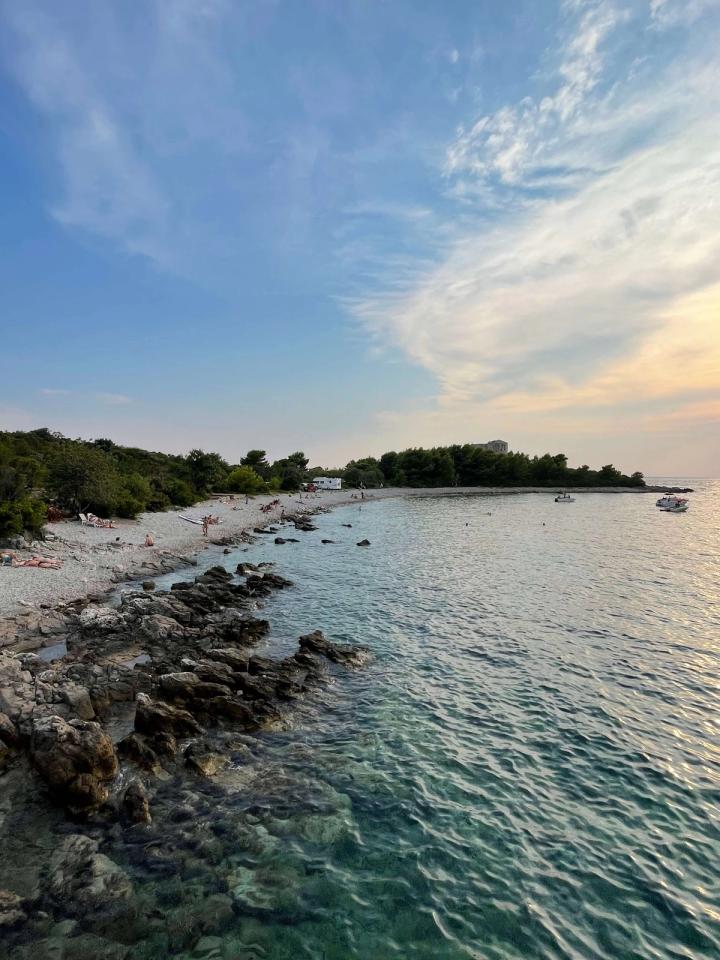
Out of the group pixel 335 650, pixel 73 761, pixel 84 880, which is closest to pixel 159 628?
pixel 335 650

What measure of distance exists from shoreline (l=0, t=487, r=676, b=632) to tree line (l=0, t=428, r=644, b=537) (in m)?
3.20

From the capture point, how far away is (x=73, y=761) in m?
10.7

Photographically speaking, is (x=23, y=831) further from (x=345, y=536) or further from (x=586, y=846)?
(x=345, y=536)

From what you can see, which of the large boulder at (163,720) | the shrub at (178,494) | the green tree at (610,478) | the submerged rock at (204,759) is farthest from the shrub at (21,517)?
the green tree at (610,478)

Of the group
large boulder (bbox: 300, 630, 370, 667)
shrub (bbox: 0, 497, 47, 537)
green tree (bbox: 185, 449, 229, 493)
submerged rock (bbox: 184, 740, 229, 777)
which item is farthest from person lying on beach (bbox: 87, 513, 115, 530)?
green tree (bbox: 185, 449, 229, 493)

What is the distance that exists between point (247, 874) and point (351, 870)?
1.93m

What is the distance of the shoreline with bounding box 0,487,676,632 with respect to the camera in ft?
70.8

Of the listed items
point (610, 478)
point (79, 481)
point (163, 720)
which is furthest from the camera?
point (610, 478)

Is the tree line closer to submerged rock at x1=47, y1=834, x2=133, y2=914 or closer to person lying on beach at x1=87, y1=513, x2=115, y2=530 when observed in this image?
person lying on beach at x1=87, y1=513, x2=115, y2=530

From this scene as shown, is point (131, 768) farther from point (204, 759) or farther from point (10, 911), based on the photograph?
point (10, 911)

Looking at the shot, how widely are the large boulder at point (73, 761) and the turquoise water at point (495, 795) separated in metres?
3.16

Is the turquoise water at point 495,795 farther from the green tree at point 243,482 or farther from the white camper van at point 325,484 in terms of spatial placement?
the white camper van at point 325,484

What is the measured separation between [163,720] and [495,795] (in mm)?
8698

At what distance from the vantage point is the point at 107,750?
36.7ft
